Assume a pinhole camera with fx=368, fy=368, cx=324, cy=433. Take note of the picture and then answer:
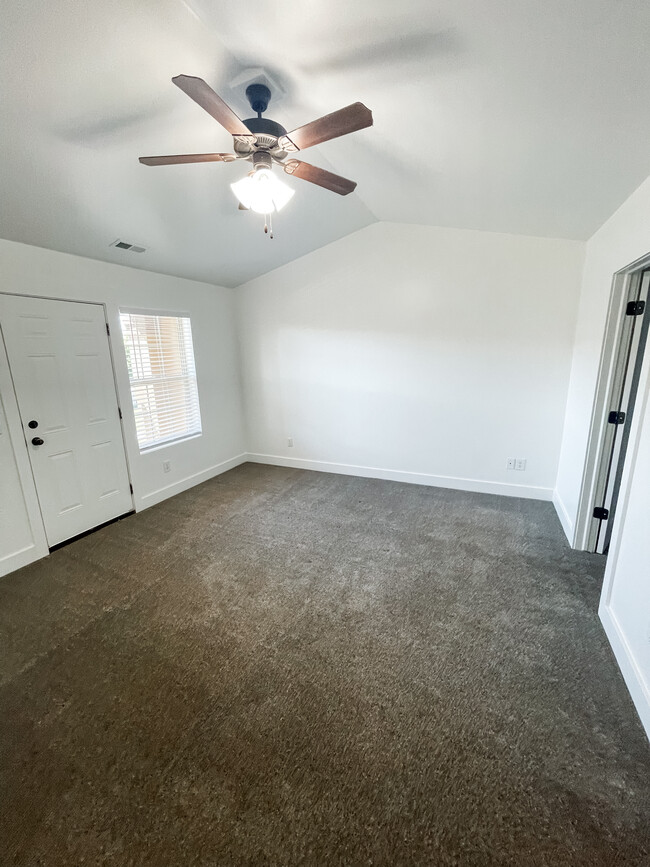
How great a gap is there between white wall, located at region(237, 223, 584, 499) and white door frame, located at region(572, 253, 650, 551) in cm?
95

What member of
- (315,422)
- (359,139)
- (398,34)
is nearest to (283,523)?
(315,422)

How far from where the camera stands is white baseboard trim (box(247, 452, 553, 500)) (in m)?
3.81

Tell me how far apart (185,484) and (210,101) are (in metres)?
3.59

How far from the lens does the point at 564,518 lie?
A: 3219mm

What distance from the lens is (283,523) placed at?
3410 mm

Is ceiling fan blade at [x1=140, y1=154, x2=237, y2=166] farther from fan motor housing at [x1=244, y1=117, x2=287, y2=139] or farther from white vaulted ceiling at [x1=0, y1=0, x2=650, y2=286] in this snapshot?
white vaulted ceiling at [x1=0, y1=0, x2=650, y2=286]

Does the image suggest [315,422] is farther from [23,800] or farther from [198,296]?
[23,800]

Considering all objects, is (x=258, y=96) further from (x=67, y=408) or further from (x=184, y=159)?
(x=67, y=408)

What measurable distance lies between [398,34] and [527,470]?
3.54m

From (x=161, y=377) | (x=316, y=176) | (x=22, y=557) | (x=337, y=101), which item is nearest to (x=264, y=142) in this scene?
(x=316, y=176)

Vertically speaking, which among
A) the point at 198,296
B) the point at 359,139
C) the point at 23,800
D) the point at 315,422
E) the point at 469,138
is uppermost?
the point at 359,139

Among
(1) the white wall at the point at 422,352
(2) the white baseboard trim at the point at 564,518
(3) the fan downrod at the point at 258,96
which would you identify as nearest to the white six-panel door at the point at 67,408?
(1) the white wall at the point at 422,352

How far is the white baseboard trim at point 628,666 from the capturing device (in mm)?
1574

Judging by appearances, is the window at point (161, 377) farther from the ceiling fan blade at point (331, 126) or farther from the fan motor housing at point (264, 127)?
the ceiling fan blade at point (331, 126)
